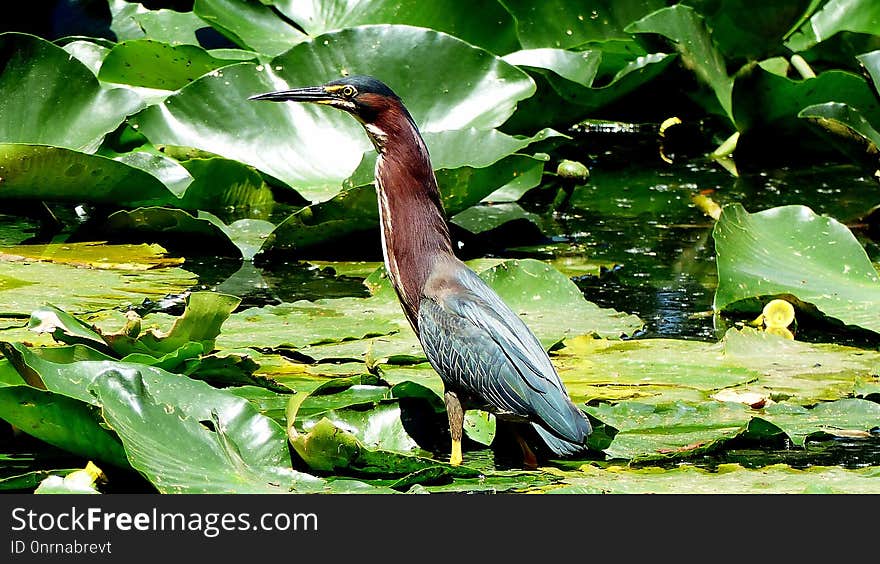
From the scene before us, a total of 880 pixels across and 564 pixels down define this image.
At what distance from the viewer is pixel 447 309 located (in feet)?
8.55

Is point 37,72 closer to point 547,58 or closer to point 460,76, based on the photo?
point 460,76

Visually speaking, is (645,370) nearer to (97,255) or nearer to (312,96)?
(312,96)

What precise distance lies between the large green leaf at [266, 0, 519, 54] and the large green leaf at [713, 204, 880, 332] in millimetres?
1739

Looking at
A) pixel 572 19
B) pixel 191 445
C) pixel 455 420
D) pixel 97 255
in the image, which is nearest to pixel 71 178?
pixel 97 255

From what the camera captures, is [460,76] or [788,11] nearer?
[460,76]

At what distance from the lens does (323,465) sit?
224 cm

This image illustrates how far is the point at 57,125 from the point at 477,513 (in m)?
2.51

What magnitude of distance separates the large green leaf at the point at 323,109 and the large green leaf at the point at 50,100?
6.8 inches

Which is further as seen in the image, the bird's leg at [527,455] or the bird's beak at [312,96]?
the bird's beak at [312,96]

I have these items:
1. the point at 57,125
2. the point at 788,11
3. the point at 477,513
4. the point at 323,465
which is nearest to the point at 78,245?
the point at 57,125

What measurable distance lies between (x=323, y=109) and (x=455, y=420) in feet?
6.98

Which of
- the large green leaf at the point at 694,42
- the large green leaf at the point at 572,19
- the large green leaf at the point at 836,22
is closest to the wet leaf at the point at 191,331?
the large green leaf at the point at 694,42

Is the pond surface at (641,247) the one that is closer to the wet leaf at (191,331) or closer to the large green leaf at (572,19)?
the wet leaf at (191,331)

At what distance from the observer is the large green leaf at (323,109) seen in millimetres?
4246
